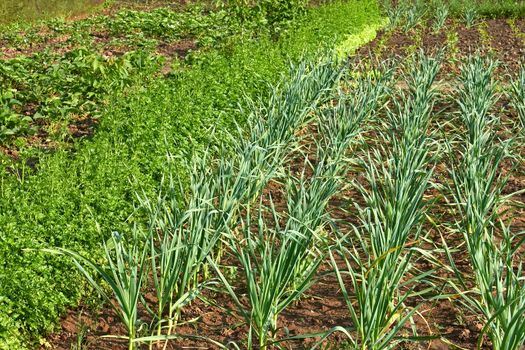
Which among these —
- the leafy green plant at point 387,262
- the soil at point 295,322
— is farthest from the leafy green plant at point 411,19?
the soil at point 295,322

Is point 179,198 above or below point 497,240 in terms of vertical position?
above

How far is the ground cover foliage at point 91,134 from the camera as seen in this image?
3.04m

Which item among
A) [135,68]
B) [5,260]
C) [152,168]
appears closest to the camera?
[5,260]

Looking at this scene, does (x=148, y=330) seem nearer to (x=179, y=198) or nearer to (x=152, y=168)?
(x=179, y=198)

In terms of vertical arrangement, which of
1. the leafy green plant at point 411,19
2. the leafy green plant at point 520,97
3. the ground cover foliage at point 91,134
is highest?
the ground cover foliage at point 91,134

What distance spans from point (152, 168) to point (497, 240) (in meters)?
2.04

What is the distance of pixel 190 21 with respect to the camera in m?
12.3

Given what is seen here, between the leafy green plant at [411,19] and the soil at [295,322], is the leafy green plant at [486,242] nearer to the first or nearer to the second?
the soil at [295,322]

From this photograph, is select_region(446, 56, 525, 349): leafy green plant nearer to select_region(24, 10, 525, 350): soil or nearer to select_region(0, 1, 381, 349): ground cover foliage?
select_region(24, 10, 525, 350): soil

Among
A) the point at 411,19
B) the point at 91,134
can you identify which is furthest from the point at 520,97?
the point at 411,19

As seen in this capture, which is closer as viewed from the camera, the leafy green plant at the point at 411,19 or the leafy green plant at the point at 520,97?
the leafy green plant at the point at 520,97

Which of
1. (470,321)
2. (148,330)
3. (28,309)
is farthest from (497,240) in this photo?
(28,309)

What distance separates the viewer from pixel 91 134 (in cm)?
552

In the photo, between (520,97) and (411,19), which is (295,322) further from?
(411,19)
